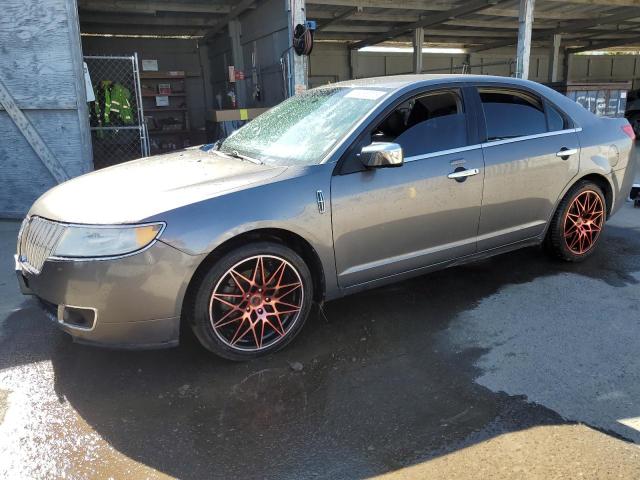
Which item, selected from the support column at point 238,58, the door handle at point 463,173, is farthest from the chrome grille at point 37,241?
the support column at point 238,58

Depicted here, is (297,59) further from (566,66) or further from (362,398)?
(566,66)

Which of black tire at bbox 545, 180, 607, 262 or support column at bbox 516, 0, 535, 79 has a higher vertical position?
support column at bbox 516, 0, 535, 79

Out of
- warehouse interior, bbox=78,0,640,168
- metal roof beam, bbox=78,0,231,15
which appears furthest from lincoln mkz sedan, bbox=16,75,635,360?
metal roof beam, bbox=78,0,231,15

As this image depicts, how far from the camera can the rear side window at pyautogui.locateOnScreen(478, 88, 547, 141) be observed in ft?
13.3

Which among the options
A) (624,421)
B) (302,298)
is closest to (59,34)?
(302,298)

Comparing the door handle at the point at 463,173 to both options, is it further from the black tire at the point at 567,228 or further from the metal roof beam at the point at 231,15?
the metal roof beam at the point at 231,15

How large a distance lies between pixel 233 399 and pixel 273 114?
2.46 metres

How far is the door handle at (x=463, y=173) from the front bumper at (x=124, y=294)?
1897mm

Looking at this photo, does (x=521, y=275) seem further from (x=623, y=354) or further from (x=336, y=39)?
(x=336, y=39)

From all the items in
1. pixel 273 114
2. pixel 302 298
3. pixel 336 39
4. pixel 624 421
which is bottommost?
pixel 624 421

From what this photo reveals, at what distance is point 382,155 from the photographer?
10.5 ft

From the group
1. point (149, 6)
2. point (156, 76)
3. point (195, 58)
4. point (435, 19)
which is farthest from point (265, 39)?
point (195, 58)

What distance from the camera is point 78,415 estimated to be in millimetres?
2785

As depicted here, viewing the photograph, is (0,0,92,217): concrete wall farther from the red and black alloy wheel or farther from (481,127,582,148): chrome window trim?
the red and black alloy wheel
